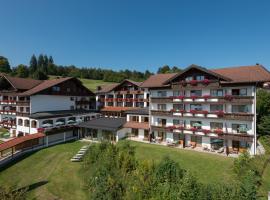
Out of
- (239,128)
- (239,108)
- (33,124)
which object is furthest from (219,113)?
(33,124)

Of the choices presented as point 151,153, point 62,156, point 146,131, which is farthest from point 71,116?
point 151,153

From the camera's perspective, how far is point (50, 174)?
2405 centimetres

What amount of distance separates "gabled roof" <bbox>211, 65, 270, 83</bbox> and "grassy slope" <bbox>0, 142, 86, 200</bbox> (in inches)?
978

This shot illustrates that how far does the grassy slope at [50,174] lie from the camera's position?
64.7 feet

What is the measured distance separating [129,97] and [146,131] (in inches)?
504

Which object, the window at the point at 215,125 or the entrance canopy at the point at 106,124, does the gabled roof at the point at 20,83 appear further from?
the window at the point at 215,125

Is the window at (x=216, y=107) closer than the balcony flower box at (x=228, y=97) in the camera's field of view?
No

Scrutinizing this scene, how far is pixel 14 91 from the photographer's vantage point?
1633 inches

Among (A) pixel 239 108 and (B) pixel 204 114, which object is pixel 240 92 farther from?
(B) pixel 204 114

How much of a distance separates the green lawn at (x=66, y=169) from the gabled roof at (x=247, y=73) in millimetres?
11054

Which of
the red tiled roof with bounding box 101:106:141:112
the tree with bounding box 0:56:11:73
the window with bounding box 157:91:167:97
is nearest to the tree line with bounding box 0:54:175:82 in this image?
the tree with bounding box 0:56:11:73

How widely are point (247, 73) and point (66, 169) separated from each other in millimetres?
29002

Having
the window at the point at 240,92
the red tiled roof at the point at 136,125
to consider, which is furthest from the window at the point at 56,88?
the window at the point at 240,92

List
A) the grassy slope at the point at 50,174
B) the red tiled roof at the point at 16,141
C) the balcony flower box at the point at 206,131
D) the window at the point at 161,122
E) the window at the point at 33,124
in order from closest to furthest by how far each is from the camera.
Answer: the grassy slope at the point at 50,174, the red tiled roof at the point at 16,141, the balcony flower box at the point at 206,131, the window at the point at 161,122, the window at the point at 33,124
